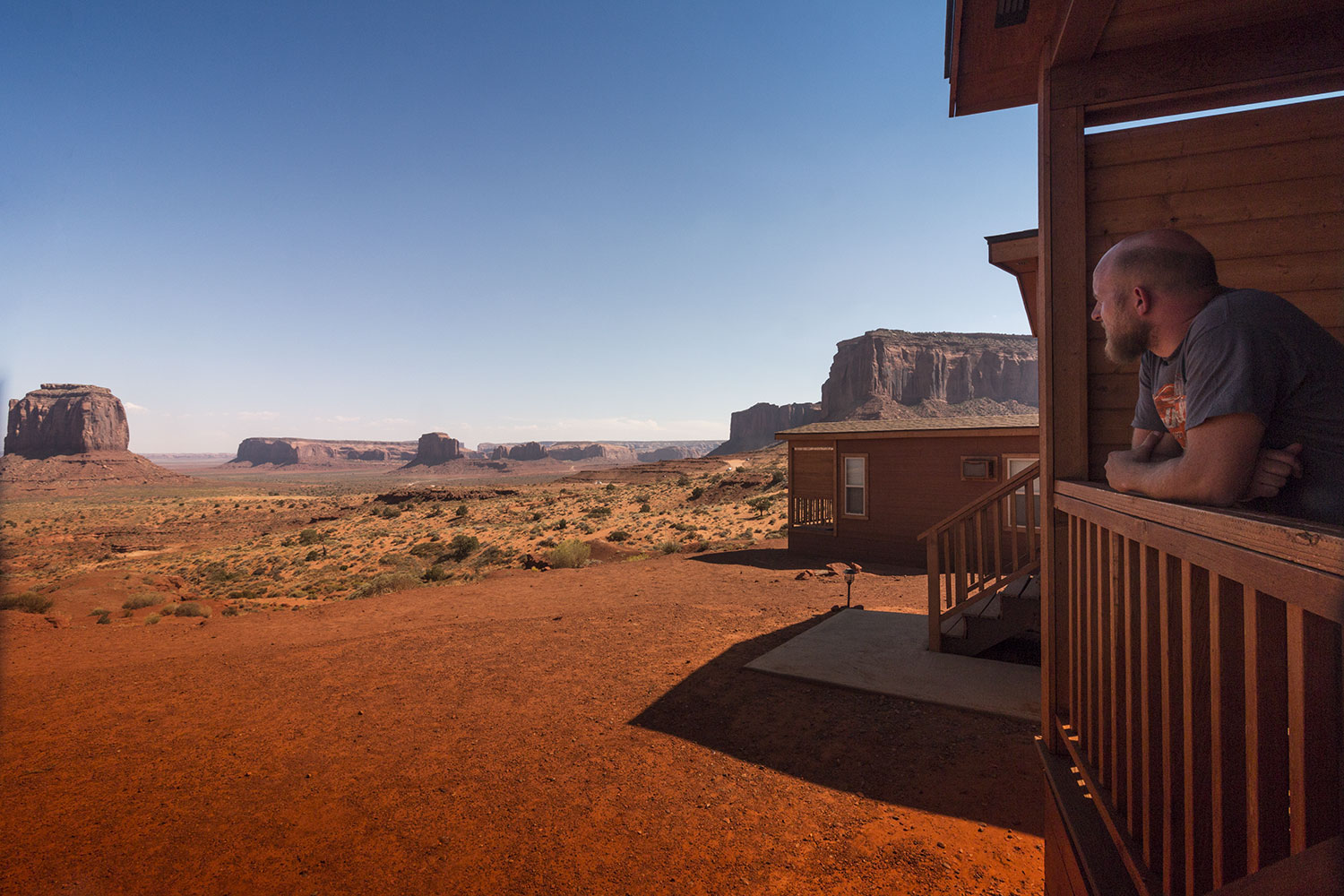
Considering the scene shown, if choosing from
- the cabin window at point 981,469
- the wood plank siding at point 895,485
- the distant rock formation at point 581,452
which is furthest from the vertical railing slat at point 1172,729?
the distant rock formation at point 581,452

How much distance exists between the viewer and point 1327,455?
4.35ft

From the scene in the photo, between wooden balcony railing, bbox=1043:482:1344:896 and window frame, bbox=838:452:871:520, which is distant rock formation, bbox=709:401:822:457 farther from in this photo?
wooden balcony railing, bbox=1043:482:1344:896

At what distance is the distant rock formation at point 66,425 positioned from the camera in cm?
9594

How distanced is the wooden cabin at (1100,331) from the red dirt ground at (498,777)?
123cm

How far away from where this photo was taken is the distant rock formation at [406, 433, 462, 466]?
14681 cm

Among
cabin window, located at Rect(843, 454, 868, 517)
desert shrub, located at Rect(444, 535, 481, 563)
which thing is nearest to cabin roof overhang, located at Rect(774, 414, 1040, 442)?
cabin window, located at Rect(843, 454, 868, 517)

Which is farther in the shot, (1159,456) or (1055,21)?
(1055,21)

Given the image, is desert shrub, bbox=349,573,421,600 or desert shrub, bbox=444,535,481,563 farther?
desert shrub, bbox=444,535,481,563

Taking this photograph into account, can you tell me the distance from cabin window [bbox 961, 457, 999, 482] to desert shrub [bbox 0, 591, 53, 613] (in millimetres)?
17539

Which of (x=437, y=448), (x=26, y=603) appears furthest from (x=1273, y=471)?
(x=437, y=448)

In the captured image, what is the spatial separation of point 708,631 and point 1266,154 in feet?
21.4

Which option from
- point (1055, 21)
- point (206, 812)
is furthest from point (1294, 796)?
point (206, 812)

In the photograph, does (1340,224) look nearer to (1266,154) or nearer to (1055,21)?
(1266,154)

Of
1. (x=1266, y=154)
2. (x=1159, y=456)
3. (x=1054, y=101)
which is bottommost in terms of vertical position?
(x=1159, y=456)
